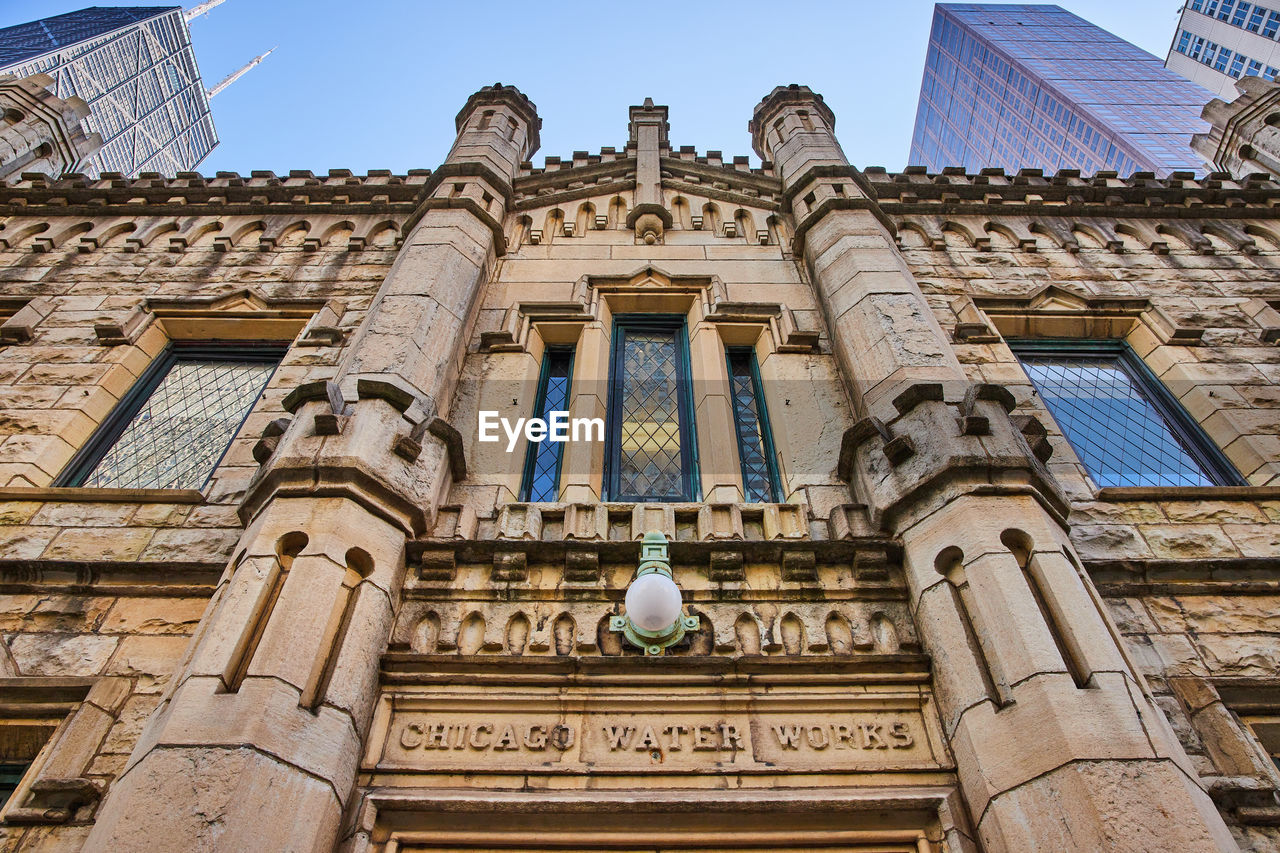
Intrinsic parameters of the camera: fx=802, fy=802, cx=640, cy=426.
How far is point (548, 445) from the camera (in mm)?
7375

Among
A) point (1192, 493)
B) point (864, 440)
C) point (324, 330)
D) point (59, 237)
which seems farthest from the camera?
point (59, 237)

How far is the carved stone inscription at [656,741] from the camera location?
4.30 m

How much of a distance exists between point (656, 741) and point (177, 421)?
6.26 m

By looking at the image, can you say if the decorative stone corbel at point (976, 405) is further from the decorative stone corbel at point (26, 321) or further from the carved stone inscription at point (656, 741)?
the decorative stone corbel at point (26, 321)

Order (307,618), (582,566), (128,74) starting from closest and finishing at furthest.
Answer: (307,618), (582,566), (128,74)

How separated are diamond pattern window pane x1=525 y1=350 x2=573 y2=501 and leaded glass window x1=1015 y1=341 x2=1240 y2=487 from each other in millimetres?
4876

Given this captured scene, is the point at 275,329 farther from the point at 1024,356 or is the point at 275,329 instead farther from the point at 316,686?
the point at 1024,356

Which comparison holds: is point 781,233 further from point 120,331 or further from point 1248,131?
point 1248,131

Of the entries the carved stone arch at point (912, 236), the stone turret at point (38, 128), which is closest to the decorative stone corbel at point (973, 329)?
the carved stone arch at point (912, 236)

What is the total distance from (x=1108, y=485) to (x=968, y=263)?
3615mm

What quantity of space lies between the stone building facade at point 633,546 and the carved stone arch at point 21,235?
1.82 feet

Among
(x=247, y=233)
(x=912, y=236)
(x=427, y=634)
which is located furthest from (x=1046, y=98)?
(x=427, y=634)

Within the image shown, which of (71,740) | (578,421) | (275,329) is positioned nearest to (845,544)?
(578,421)

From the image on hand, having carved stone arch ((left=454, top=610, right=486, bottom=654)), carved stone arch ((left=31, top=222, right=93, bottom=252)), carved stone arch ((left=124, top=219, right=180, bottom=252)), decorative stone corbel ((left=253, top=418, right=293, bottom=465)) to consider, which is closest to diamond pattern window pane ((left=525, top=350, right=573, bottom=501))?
carved stone arch ((left=454, top=610, right=486, bottom=654))
